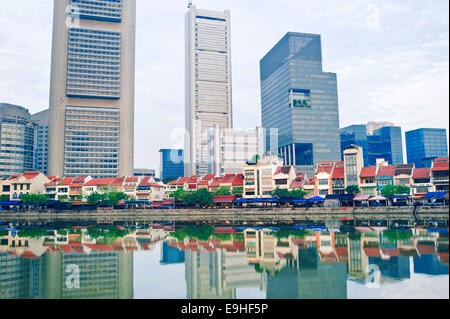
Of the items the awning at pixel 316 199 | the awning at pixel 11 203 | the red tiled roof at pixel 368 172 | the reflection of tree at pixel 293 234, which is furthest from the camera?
the awning at pixel 11 203

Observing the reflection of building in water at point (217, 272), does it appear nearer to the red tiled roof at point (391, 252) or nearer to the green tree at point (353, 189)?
the red tiled roof at point (391, 252)

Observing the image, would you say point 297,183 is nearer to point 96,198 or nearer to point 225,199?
point 225,199

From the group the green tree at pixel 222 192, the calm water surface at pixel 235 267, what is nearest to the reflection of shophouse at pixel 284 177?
the green tree at pixel 222 192

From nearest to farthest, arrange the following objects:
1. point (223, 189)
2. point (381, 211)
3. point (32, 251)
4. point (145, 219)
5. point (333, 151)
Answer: point (32, 251), point (381, 211), point (145, 219), point (223, 189), point (333, 151)

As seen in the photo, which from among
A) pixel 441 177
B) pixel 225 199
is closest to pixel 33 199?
pixel 225 199

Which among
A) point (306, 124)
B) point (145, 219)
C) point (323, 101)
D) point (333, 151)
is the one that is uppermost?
point (323, 101)
